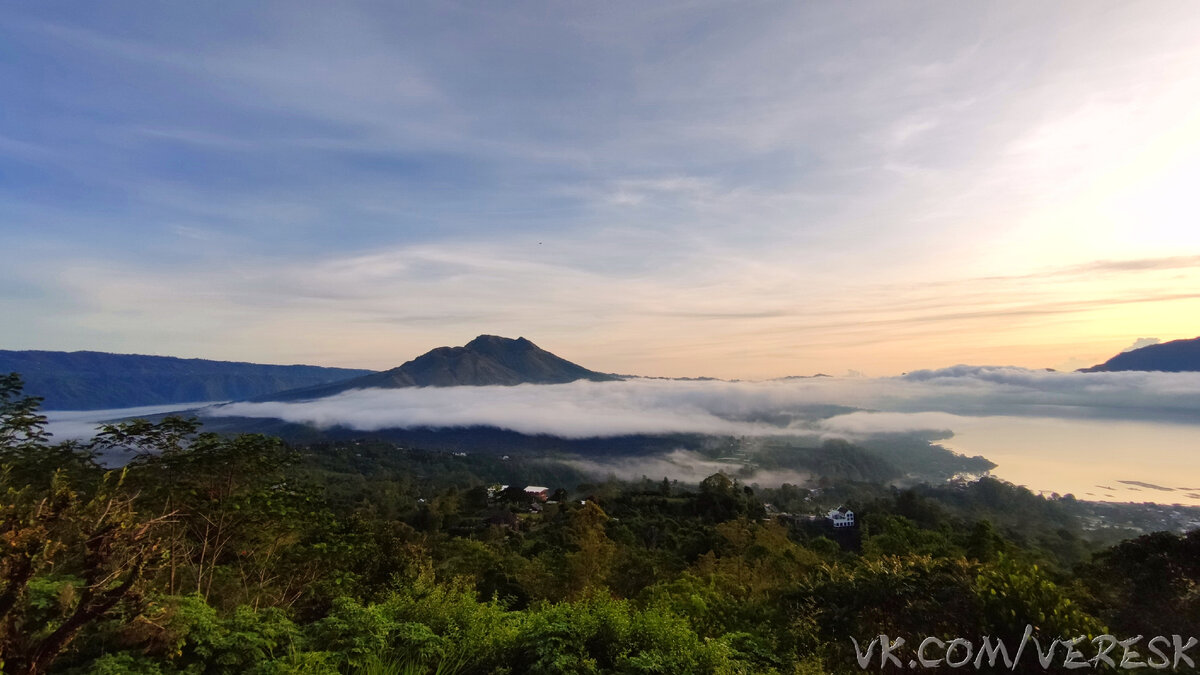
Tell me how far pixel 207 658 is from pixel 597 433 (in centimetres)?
15654

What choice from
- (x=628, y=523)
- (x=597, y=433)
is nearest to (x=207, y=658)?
(x=628, y=523)

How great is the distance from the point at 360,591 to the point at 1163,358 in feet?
429

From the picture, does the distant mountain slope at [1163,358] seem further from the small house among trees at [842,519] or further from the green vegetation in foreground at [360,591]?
the green vegetation in foreground at [360,591]

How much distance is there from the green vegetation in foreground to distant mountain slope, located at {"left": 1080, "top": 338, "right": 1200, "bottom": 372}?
4057 inches

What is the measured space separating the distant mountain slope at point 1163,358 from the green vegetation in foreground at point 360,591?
103 meters

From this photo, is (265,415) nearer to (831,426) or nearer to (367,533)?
(831,426)

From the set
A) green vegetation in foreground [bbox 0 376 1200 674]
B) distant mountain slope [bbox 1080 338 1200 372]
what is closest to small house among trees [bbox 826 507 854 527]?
green vegetation in foreground [bbox 0 376 1200 674]

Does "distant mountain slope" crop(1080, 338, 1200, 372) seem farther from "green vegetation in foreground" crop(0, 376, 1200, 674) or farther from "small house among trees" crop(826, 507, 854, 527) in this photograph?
"green vegetation in foreground" crop(0, 376, 1200, 674)

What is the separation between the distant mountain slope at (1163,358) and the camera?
87.9 metres

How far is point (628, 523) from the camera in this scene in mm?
42875

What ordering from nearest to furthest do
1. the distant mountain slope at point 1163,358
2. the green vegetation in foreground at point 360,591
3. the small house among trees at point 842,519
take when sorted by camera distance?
the green vegetation in foreground at point 360,591 < the small house among trees at point 842,519 < the distant mountain slope at point 1163,358

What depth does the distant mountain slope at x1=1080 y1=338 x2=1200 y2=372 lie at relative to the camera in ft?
288

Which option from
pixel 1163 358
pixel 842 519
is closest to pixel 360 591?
pixel 842 519

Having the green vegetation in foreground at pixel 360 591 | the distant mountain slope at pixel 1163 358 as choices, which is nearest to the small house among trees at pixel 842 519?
the green vegetation in foreground at pixel 360 591
